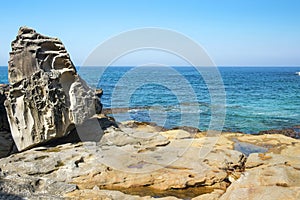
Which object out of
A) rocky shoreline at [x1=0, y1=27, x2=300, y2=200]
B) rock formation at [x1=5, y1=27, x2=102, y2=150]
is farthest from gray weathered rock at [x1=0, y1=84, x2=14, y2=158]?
rock formation at [x1=5, y1=27, x2=102, y2=150]

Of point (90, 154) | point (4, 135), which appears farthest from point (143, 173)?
point (4, 135)

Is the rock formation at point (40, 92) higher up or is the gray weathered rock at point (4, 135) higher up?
the rock formation at point (40, 92)

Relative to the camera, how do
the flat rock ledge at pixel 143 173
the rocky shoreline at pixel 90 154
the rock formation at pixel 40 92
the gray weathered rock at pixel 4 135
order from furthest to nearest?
the gray weathered rock at pixel 4 135 → the rock formation at pixel 40 92 → the rocky shoreline at pixel 90 154 → the flat rock ledge at pixel 143 173

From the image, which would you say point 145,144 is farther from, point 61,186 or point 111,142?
point 61,186

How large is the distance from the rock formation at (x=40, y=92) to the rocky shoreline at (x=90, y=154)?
0.03m

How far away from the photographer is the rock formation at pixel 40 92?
11039mm

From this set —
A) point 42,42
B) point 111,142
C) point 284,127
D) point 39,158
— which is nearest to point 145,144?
point 111,142

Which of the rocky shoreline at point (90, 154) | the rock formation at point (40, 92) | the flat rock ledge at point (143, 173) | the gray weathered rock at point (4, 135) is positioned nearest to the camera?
Answer: the flat rock ledge at point (143, 173)

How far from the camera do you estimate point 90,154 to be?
9.98m

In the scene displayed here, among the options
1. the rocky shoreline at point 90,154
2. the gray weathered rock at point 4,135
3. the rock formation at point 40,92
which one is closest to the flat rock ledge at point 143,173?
the rocky shoreline at point 90,154

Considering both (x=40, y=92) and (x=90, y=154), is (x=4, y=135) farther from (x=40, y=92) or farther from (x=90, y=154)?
(x=90, y=154)

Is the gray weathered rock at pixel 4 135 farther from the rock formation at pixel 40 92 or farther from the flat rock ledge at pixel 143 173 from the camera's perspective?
the flat rock ledge at pixel 143 173

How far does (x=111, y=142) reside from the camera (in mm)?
11797

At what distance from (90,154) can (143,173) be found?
6.50 feet
